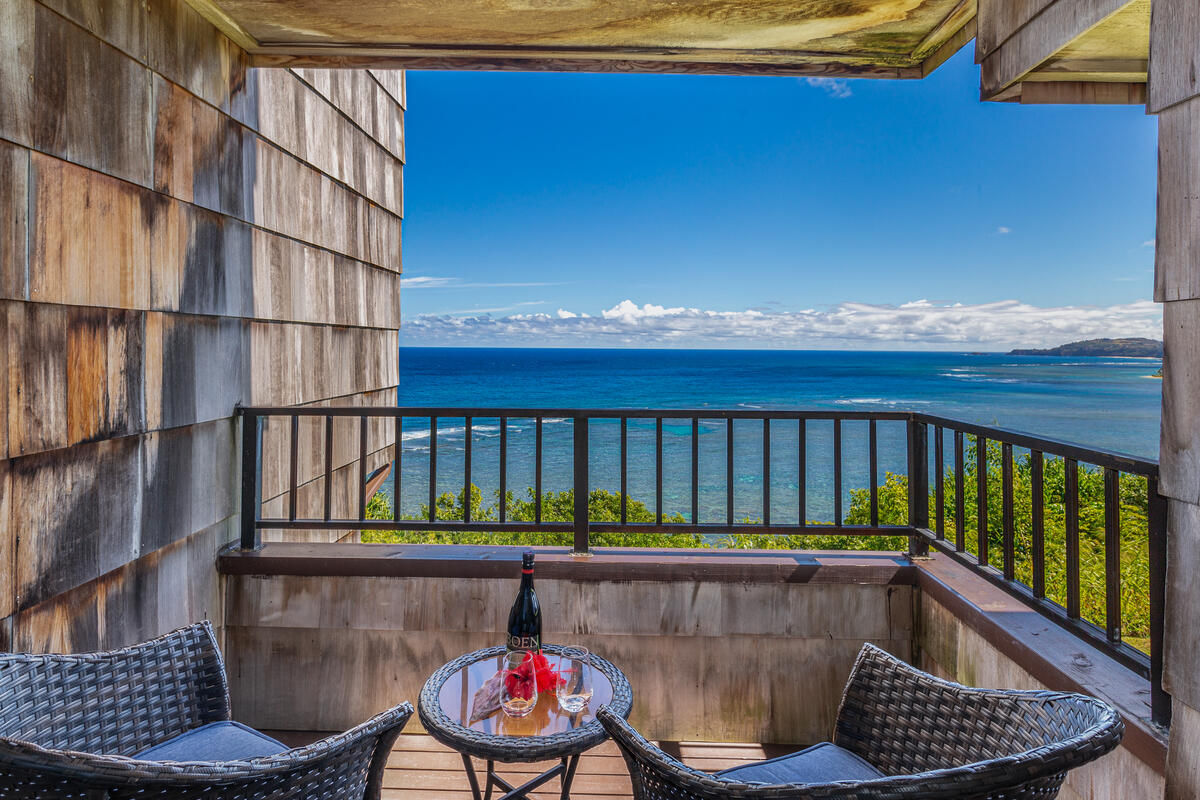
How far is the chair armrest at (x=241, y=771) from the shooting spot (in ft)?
2.97

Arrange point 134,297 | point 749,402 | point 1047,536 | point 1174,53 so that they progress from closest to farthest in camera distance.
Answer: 1. point 1174,53
2. point 134,297
3. point 1047,536
4. point 749,402

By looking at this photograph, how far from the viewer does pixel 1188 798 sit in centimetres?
122

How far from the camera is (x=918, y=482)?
2.68 meters

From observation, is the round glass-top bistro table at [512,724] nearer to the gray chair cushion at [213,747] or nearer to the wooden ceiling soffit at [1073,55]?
the gray chair cushion at [213,747]

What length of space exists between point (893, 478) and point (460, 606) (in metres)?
4.87

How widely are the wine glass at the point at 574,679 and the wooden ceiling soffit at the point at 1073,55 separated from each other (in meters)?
2.03

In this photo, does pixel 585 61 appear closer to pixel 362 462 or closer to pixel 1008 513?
pixel 362 462

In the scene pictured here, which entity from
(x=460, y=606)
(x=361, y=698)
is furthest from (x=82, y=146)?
(x=361, y=698)

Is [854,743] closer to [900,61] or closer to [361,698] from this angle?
[361,698]

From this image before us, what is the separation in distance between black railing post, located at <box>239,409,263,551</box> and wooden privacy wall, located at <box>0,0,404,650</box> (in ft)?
0.16

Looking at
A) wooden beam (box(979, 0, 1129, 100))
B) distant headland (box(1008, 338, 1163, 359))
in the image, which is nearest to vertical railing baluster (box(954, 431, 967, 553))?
wooden beam (box(979, 0, 1129, 100))

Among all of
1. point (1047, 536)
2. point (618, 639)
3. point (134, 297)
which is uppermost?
point (134, 297)

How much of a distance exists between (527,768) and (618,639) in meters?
0.57

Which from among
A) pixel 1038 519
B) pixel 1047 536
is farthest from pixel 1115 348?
pixel 1038 519
